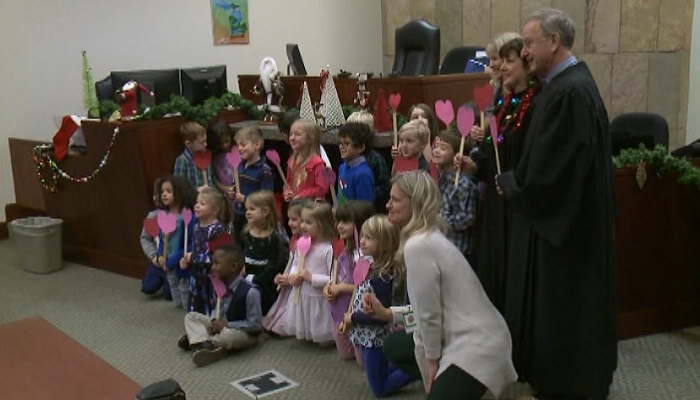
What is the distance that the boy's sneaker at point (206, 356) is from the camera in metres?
3.72

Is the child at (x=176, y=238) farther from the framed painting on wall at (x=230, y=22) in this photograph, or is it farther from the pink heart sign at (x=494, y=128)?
the framed painting on wall at (x=230, y=22)

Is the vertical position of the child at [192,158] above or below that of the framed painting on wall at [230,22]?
below

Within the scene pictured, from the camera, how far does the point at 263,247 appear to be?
13.5 feet

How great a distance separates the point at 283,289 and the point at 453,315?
5.28 feet

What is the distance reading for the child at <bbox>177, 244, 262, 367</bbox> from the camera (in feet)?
12.5

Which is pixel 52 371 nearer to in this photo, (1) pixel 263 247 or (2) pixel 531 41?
(1) pixel 263 247

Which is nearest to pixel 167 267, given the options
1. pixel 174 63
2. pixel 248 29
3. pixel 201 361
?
pixel 201 361

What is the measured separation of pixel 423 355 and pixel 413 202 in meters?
0.54

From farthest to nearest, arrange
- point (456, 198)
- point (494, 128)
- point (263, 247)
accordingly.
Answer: point (263, 247) → point (456, 198) → point (494, 128)

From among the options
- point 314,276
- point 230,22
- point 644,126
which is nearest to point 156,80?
point 230,22

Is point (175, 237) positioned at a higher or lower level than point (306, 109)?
lower

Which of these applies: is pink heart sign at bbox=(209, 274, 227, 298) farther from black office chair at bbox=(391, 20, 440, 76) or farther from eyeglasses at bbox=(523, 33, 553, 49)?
black office chair at bbox=(391, 20, 440, 76)

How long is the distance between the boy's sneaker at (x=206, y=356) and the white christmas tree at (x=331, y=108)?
1.67m

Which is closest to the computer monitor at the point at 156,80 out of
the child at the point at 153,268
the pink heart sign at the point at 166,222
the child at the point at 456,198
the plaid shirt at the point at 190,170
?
the plaid shirt at the point at 190,170
